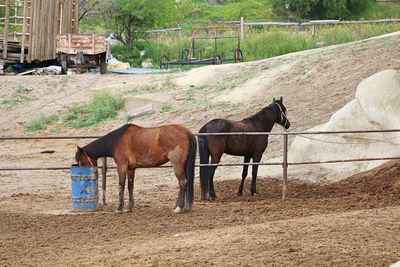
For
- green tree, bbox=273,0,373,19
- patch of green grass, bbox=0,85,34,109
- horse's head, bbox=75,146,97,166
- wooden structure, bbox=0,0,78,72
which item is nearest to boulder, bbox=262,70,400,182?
horse's head, bbox=75,146,97,166

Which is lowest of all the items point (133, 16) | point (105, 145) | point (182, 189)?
point (182, 189)

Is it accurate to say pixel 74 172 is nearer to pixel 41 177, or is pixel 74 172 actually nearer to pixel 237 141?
pixel 237 141

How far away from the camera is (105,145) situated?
31.2ft

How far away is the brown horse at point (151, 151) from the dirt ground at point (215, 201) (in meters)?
0.57

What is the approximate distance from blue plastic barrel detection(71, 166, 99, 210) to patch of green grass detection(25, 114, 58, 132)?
36.6 ft

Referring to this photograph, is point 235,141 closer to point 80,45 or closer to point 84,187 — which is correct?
point 84,187

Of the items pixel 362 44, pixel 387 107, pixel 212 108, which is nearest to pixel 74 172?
pixel 387 107

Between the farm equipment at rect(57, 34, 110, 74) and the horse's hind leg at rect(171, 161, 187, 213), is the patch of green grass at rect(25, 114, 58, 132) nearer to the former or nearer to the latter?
the farm equipment at rect(57, 34, 110, 74)

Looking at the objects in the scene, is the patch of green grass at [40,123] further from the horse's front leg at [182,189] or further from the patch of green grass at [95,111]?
the horse's front leg at [182,189]

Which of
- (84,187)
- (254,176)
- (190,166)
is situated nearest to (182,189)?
(190,166)

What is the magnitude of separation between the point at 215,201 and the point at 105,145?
88.9 inches

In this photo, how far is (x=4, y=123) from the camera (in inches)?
829

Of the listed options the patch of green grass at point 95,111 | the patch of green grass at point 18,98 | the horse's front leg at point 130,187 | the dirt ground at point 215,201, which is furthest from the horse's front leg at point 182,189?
the patch of green grass at point 18,98

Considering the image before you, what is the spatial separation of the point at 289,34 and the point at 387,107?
19023 mm
